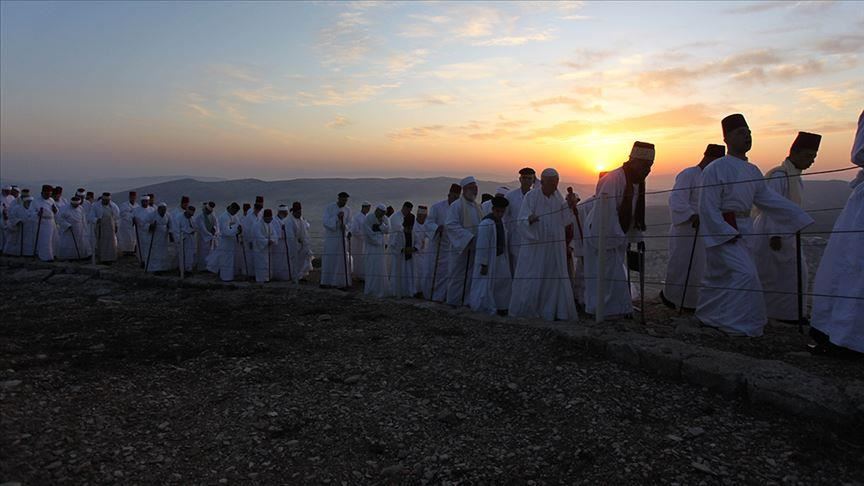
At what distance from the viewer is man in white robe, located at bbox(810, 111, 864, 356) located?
4.55 m

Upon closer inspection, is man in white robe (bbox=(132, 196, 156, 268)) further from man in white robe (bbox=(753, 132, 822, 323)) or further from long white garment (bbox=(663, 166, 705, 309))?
man in white robe (bbox=(753, 132, 822, 323))

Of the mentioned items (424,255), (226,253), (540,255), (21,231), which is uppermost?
(540,255)

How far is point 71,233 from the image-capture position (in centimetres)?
1588

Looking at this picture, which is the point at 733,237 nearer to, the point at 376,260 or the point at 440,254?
the point at 440,254

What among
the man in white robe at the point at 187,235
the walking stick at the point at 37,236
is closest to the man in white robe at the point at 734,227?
the man in white robe at the point at 187,235

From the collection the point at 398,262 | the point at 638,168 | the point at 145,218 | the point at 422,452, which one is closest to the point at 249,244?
the point at 145,218

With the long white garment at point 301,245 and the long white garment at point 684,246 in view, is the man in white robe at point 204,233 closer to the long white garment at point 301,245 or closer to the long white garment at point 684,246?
the long white garment at point 301,245

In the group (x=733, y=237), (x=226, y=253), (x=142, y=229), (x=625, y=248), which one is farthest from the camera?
(x=142, y=229)

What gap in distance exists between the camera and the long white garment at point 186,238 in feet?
43.8

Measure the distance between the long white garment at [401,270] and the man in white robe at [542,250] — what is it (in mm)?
3469

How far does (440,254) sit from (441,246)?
0.17 metres

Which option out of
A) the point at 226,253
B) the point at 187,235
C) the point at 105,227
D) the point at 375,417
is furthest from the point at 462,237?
the point at 105,227

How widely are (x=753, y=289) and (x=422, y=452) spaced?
149 inches

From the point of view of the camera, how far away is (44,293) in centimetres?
1108
